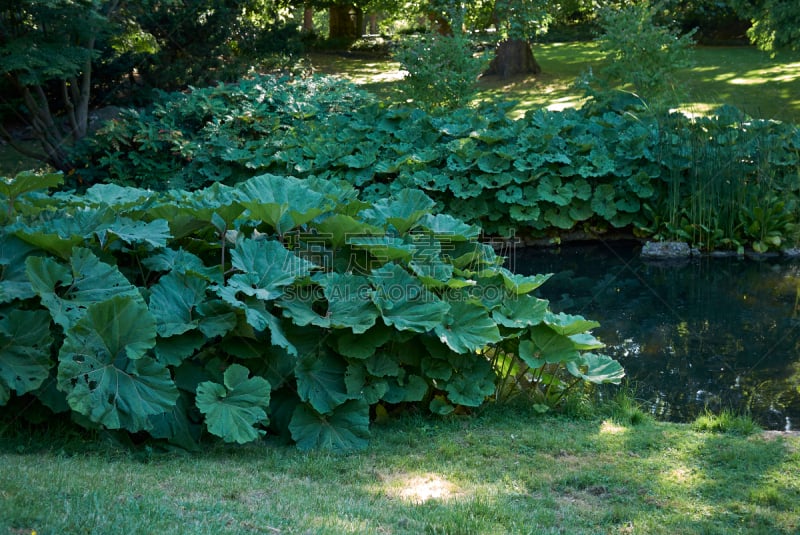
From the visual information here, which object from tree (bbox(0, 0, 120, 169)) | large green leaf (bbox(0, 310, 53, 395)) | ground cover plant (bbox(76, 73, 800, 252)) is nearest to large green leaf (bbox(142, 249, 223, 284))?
large green leaf (bbox(0, 310, 53, 395))

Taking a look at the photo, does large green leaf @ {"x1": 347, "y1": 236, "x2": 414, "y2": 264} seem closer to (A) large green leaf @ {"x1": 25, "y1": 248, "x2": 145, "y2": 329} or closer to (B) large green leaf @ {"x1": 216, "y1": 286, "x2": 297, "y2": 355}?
(B) large green leaf @ {"x1": 216, "y1": 286, "x2": 297, "y2": 355}

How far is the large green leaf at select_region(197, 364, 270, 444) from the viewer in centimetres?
406

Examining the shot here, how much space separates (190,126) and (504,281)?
→ 7.52 meters

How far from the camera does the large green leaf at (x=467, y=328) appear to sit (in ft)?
15.5

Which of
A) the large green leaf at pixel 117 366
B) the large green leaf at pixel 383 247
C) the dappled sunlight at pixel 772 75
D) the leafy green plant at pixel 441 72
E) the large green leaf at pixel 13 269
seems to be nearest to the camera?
the large green leaf at pixel 117 366

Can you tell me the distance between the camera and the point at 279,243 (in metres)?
4.78

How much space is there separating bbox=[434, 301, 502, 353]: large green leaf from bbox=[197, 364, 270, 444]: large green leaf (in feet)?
3.66

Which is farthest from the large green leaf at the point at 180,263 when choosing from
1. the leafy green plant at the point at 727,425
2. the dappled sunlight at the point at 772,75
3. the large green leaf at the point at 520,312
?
the dappled sunlight at the point at 772,75

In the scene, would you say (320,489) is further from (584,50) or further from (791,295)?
(584,50)

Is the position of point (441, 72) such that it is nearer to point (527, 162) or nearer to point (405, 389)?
point (527, 162)

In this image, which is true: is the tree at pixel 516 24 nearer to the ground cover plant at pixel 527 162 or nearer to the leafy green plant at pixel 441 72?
the leafy green plant at pixel 441 72

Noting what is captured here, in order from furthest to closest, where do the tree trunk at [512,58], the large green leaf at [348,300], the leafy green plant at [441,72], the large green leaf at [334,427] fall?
the tree trunk at [512,58]
the leafy green plant at [441,72]
the large green leaf at [348,300]
the large green leaf at [334,427]

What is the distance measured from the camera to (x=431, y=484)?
3926mm

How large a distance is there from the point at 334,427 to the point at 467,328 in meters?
1.00
